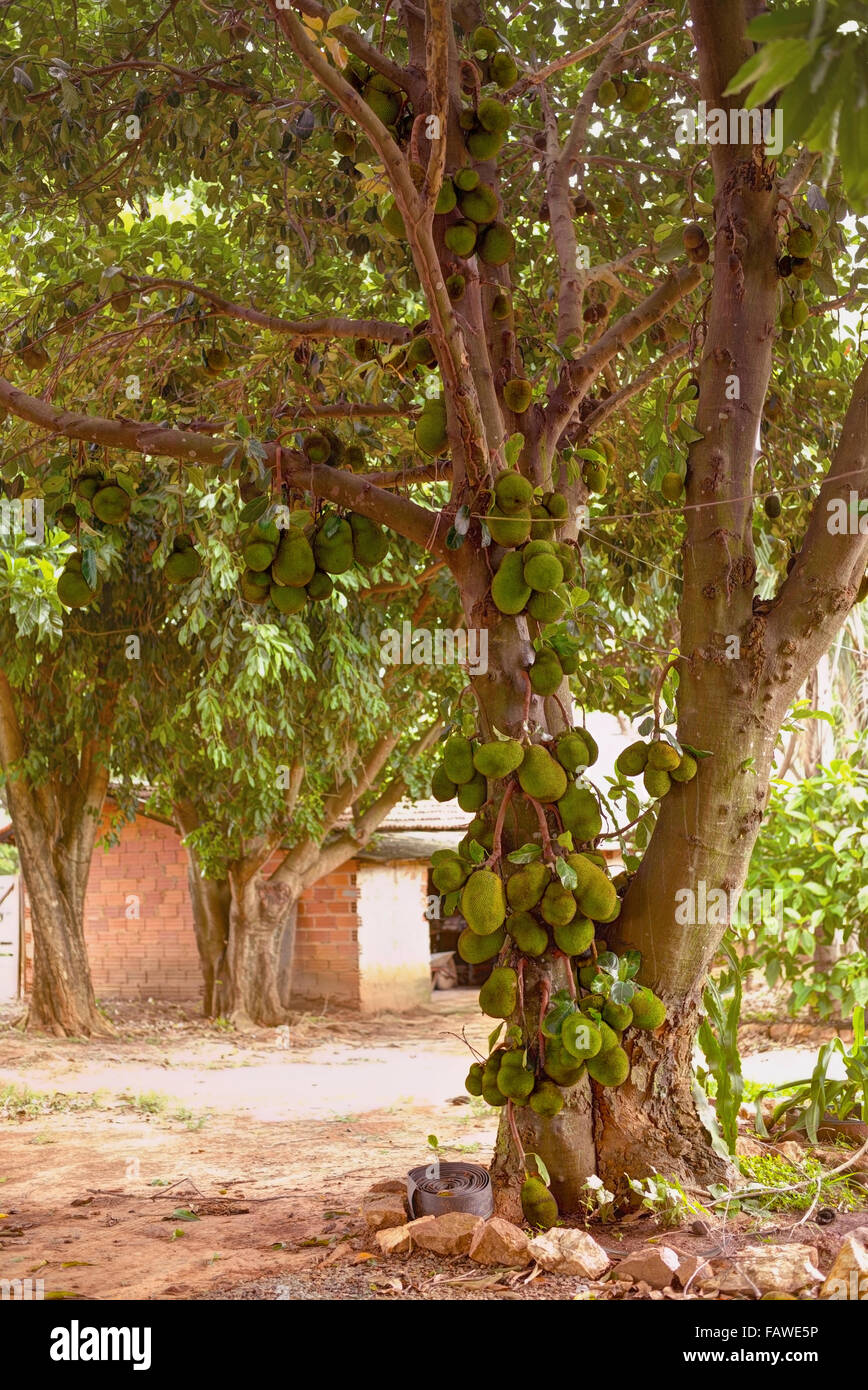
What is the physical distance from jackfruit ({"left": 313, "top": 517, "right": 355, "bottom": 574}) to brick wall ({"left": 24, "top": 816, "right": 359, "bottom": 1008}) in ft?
36.6

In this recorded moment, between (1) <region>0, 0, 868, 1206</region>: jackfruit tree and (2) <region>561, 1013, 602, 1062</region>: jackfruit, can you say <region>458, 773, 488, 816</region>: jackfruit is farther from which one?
(2) <region>561, 1013, 602, 1062</region>: jackfruit

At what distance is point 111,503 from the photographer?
12.4ft

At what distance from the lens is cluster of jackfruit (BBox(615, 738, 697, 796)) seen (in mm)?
3520

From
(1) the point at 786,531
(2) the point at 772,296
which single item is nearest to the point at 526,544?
(2) the point at 772,296

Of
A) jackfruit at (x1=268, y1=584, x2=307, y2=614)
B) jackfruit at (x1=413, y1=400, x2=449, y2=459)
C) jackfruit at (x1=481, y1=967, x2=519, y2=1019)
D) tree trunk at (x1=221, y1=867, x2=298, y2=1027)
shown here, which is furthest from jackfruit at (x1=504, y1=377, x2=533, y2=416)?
tree trunk at (x1=221, y1=867, x2=298, y2=1027)

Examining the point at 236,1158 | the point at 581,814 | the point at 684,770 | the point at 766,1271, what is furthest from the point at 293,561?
the point at 236,1158

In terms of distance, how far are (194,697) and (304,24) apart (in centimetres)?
609

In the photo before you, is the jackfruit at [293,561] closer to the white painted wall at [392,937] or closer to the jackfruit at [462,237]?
the jackfruit at [462,237]

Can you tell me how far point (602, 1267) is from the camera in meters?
3.09

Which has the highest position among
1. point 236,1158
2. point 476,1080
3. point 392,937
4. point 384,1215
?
point 476,1080

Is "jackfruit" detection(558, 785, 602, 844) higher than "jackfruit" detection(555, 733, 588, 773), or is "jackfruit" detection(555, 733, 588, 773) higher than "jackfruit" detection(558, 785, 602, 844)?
"jackfruit" detection(555, 733, 588, 773)

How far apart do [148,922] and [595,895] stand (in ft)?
42.5

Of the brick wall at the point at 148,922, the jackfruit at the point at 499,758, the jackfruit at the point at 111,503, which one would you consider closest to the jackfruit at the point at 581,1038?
the jackfruit at the point at 499,758

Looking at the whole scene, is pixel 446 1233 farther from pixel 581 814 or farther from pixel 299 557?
pixel 299 557
